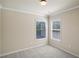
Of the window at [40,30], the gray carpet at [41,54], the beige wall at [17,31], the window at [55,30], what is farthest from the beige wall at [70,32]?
the beige wall at [17,31]

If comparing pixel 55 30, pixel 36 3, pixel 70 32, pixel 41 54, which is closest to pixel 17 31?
pixel 41 54

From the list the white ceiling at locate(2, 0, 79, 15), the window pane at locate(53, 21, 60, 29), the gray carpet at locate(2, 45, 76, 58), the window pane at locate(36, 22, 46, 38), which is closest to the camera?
the white ceiling at locate(2, 0, 79, 15)

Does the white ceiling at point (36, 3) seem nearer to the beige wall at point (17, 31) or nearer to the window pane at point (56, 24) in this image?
the beige wall at point (17, 31)

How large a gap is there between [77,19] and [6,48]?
3516mm

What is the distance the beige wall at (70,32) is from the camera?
3.45 m

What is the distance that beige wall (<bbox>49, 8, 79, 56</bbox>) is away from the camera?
11.3 feet

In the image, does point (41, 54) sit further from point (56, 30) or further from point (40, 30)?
point (56, 30)

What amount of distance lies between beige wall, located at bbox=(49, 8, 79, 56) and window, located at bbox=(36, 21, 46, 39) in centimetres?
130

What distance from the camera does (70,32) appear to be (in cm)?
375

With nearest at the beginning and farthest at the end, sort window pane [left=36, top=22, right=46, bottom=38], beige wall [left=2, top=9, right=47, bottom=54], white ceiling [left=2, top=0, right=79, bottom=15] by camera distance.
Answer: white ceiling [left=2, top=0, right=79, bottom=15] < beige wall [left=2, top=9, right=47, bottom=54] < window pane [left=36, top=22, right=46, bottom=38]

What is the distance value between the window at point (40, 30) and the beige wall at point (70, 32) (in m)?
1.30

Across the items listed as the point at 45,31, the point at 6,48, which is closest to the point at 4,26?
the point at 6,48

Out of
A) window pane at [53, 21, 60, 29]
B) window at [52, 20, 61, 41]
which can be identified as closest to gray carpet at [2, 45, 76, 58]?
window at [52, 20, 61, 41]

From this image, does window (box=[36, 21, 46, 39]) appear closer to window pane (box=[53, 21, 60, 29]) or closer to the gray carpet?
window pane (box=[53, 21, 60, 29])
